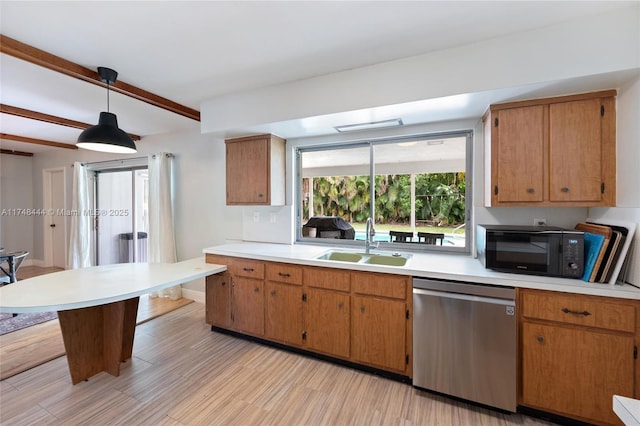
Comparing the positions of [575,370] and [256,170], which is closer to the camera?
[575,370]

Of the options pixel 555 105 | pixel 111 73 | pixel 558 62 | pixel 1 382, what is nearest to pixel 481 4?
pixel 558 62

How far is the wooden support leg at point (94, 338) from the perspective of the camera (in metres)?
2.10

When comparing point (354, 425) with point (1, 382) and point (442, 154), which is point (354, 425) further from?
point (1, 382)

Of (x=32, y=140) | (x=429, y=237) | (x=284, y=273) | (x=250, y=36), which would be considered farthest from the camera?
(x=32, y=140)

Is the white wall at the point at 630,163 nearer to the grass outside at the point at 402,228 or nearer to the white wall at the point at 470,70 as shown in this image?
the white wall at the point at 470,70

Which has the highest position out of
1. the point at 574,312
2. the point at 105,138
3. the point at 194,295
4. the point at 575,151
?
the point at 105,138

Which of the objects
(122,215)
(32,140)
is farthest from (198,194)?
(32,140)

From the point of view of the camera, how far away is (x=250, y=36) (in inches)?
72.6

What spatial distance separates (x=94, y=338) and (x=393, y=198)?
3059mm

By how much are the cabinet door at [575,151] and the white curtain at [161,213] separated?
437cm

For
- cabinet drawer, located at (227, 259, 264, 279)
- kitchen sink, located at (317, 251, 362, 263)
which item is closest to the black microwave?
kitchen sink, located at (317, 251, 362, 263)

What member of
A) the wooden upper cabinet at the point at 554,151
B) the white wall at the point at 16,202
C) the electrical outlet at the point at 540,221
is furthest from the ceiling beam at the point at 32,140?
the electrical outlet at the point at 540,221

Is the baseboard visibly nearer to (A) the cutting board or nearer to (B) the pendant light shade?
(B) the pendant light shade

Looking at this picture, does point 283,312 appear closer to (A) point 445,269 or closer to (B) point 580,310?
(A) point 445,269
